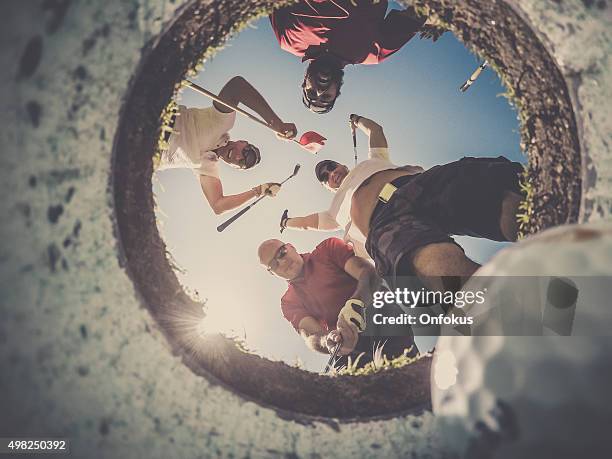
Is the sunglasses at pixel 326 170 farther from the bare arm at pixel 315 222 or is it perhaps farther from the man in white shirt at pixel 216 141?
the man in white shirt at pixel 216 141

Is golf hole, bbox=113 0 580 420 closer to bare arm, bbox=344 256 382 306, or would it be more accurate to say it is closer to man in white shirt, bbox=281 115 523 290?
man in white shirt, bbox=281 115 523 290

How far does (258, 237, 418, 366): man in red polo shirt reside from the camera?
244cm

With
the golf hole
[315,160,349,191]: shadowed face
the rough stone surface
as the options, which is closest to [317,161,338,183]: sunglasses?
[315,160,349,191]: shadowed face

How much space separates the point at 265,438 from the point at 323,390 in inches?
8.2

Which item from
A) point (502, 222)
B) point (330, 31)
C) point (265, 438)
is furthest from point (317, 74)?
point (265, 438)

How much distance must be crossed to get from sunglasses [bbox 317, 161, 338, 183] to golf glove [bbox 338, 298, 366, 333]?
0.86m

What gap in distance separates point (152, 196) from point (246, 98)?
48.4 inches

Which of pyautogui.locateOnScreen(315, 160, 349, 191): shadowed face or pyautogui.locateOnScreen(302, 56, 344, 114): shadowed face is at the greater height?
pyautogui.locateOnScreen(302, 56, 344, 114): shadowed face

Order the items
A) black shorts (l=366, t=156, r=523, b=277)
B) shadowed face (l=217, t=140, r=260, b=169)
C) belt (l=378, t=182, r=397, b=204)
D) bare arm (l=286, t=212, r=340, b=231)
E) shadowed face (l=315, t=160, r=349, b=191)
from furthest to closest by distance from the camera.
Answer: shadowed face (l=315, t=160, r=349, b=191) < bare arm (l=286, t=212, r=340, b=231) < shadowed face (l=217, t=140, r=260, b=169) < belt (l=378, t=182, r=397, b=204) < black shorts (l=366, t=156, r=523, b=277)

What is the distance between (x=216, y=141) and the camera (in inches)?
79.2

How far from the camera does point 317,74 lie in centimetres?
206

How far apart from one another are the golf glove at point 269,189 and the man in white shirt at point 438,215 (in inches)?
37.0

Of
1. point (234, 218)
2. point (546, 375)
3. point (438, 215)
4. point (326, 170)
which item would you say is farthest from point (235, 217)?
point (546, 375)

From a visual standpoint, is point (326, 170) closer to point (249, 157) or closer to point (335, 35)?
point (249, 157)
